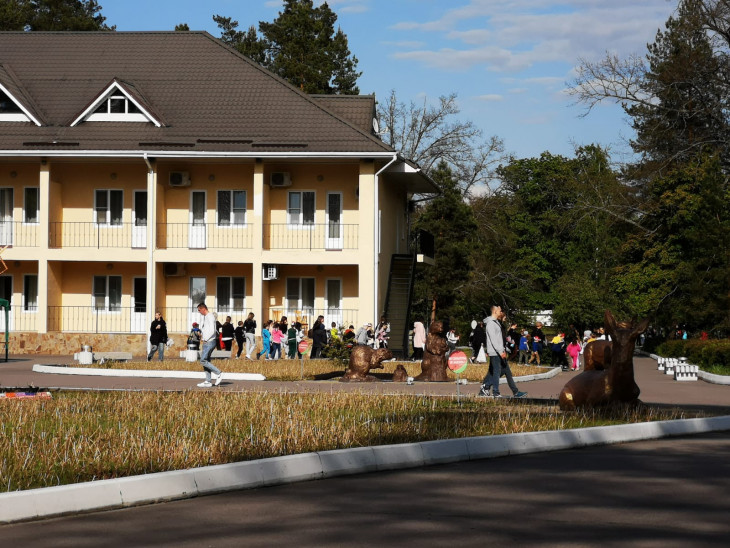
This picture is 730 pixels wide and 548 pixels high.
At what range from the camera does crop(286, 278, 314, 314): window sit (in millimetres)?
45469

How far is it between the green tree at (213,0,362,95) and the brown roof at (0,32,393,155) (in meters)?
22.1

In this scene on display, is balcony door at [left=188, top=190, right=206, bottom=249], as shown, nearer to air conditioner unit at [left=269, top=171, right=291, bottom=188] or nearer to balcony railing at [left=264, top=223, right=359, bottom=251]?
balcony railing at [left=264, top=223, right=359, bottom=251]

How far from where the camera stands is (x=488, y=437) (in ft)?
42.4

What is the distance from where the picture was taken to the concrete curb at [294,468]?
9000 millimetres

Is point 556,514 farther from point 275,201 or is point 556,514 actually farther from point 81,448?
point 275,201

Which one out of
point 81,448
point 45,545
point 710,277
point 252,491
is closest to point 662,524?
point 252,491

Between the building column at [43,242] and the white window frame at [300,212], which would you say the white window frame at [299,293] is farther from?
the building column at [43,242]

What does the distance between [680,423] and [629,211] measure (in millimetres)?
47716

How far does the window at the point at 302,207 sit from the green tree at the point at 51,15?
3299 centimetres

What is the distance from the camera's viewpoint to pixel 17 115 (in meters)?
44.4

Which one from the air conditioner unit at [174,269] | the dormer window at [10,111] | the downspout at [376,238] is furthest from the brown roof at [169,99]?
the air conditioner unit at [174,269]

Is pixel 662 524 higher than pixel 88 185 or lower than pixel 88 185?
lower

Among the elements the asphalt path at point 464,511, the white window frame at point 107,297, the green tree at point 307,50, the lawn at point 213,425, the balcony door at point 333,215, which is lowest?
the asphalt path at point 464,511

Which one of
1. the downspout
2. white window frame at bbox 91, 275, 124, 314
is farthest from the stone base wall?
the downspout
